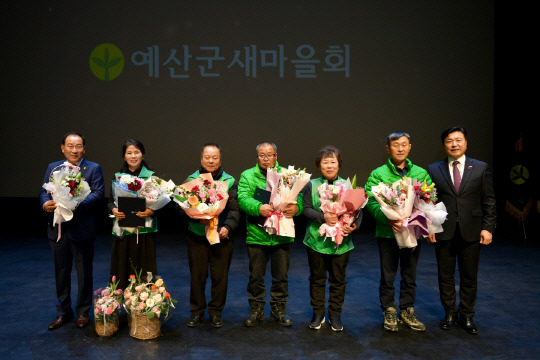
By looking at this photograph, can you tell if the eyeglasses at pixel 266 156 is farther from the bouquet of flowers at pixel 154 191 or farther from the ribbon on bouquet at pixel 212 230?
the bouquet of flowers at pixel 154 191

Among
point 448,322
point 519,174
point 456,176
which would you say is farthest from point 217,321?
point 519,174

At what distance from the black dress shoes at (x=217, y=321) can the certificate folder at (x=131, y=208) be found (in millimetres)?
808

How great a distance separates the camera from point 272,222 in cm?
259

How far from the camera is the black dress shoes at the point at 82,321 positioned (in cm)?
266

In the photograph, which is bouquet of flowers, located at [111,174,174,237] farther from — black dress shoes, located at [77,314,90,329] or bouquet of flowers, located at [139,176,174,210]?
black dress shoes, located at [77,314,90,329]

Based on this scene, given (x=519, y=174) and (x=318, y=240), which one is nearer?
(x=318, y=240)

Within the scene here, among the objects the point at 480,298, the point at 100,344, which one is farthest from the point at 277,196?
the point at 480,298

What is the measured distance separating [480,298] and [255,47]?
4080mm

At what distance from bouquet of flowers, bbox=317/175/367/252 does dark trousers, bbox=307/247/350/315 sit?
0.12 metres

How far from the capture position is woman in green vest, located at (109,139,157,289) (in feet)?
8.70

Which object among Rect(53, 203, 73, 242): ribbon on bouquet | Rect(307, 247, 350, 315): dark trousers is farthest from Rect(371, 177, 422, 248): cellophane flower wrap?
Rect(53, 203, 73, 242): ribbon on bouquet

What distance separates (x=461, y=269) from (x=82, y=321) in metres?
2.51

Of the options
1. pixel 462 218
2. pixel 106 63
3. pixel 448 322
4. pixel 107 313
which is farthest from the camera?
pixel 106 63

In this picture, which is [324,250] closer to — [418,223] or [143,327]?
[418,223]
